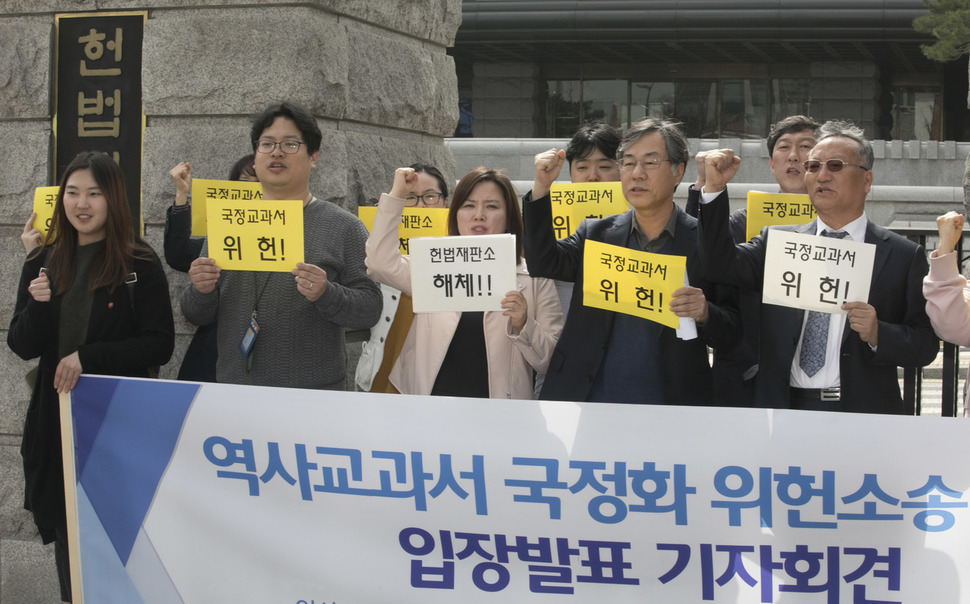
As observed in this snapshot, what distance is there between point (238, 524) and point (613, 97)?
2292 centimetres

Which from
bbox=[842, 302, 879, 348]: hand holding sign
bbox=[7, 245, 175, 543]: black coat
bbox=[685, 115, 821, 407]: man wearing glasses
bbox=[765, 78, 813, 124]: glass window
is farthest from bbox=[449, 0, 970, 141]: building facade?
bbox=[842, 302, 879, 348]: hand holding sign

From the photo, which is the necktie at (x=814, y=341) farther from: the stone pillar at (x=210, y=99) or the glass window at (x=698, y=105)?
the glass window at (x=698, y=105)

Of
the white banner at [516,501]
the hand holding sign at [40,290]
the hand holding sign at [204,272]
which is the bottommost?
the white banner at [516,501]

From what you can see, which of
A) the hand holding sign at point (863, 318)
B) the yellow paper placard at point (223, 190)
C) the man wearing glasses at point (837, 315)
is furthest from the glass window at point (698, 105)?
the hand holding sign at point (863, 318)

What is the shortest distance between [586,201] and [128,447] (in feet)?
7.20

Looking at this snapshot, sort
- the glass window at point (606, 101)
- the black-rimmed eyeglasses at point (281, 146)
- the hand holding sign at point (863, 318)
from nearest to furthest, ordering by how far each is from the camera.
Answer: the hand holding sign at point (863, 318)
the black-rimmed eyeglasses at point (281, 146)
the glass window at point (606, 101)

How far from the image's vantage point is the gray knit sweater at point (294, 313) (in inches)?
156

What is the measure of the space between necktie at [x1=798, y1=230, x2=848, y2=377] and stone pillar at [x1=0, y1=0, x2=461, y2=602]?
2.34 m

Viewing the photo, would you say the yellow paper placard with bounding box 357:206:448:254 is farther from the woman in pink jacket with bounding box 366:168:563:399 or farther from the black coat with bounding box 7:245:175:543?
the black coat with bounding box 7:245:175:543

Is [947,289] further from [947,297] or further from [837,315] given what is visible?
[837,315]

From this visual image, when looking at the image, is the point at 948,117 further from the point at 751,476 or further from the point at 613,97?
the point at 751,476

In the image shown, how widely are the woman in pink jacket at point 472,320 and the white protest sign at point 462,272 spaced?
0.32 metres

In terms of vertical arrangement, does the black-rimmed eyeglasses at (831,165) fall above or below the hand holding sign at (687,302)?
above

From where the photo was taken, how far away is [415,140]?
5484mm
